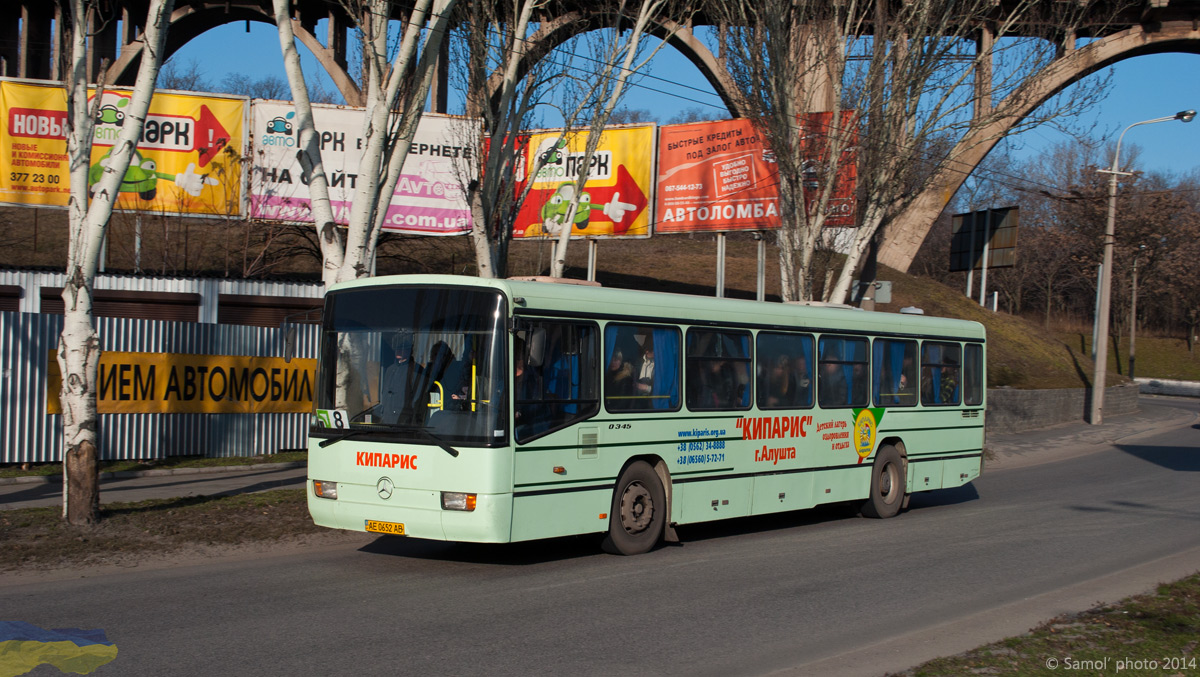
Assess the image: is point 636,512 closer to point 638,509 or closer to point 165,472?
point 638,509

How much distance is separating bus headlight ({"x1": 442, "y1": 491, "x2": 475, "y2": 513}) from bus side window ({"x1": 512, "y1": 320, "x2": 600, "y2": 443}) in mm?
697

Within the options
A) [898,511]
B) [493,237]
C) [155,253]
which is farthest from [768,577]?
[155,253]

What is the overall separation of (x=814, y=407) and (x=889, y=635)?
18.8 ft

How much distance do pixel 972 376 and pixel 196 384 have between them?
44.4ft

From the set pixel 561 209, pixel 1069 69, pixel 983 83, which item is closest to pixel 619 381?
pixel 983 83

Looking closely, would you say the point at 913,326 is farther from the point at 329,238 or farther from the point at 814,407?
the point at 329,238

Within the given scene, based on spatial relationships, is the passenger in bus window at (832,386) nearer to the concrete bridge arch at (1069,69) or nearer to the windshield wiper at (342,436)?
the windshield wiper at (342,436)

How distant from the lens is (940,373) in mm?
15453

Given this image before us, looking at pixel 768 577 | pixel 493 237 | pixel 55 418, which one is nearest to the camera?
pixel 768 577

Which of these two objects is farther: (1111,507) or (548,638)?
(1111,507)

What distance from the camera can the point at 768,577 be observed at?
949 centimetres

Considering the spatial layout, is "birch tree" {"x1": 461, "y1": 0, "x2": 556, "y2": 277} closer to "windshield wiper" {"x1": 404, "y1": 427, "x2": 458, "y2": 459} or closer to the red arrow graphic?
"windshield wiper" {"x1": 404, "y1": 427, "x2": 458, "y2": 459}

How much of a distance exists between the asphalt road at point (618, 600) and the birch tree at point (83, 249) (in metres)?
1.77

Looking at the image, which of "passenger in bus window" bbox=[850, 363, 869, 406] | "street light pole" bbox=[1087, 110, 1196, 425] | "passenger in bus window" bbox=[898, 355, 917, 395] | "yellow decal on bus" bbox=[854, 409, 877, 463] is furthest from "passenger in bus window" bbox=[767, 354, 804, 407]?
"street light pole" bbox=[1087, 110, 1196, 425]
